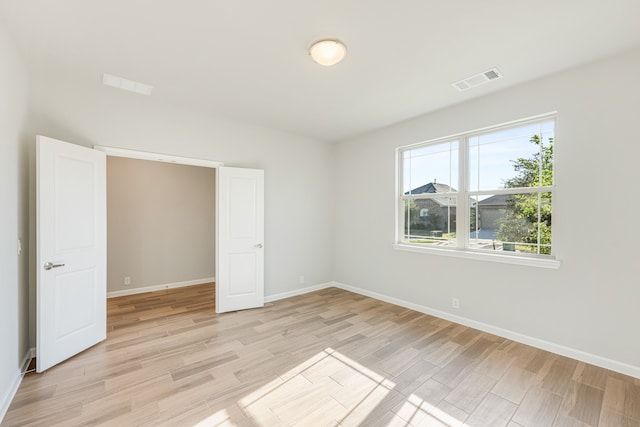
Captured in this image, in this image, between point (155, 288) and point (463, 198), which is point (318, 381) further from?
point (155, 288)

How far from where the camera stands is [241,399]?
217 cm

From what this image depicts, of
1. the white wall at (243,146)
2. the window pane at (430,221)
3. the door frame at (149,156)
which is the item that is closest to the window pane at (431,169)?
the window pane at (430,221)

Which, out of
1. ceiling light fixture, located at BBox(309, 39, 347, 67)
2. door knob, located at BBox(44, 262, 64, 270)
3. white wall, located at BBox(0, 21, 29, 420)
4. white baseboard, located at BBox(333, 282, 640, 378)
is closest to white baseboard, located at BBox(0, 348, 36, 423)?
white wall, located at BBox(0, 21, 29, 420)

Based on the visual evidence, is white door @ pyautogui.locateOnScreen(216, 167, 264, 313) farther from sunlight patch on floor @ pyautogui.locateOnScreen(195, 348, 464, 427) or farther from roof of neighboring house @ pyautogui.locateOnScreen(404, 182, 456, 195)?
roof of neighboring house @ pyautogui.locateOnScreen(404, 182, 456, 195)

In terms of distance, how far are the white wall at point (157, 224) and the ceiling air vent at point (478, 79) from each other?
4800 mm

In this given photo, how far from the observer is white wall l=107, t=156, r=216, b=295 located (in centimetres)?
492

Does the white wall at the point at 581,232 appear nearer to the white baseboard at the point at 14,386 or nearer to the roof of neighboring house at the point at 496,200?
the roof of neighboring house at the point at 496,200

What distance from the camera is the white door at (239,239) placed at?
404 centimetres

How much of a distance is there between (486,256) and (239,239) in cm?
333

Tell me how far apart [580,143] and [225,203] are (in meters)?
4.19

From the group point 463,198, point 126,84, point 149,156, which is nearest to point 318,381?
point 463,198

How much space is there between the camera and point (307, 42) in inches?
92.4

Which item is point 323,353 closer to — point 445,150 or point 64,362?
point 64,362

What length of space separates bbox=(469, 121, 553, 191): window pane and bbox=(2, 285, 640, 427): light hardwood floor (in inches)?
72.3
